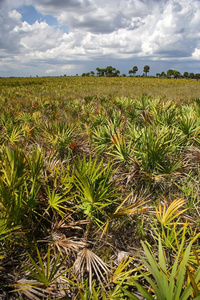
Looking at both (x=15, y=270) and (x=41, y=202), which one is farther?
(x=41, y=202)

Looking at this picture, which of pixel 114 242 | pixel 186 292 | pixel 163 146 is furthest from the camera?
pixel 163 146

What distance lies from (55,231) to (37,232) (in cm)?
27

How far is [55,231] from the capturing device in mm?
2385

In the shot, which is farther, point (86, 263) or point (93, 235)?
point (93, 235)

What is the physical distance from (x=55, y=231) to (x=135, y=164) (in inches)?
64.2

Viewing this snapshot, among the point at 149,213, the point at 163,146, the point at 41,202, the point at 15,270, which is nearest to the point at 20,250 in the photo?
the point at 15,270

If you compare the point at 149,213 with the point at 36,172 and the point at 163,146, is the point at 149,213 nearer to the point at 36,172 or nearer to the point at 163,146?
the point at 163,146

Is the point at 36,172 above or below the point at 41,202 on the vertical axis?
above

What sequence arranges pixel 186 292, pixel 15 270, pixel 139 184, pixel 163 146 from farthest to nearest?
pixel 139 184, pixel 163 146, pixel 15 270, pixel 186 292

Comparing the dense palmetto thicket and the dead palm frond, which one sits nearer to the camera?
the dense palmetto thicket

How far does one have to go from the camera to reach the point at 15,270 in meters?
1.97

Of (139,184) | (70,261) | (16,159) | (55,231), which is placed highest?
(16,159)

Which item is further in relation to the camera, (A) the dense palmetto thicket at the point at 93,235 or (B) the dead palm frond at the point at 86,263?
(B) the dead palm frond at the point at 86,263

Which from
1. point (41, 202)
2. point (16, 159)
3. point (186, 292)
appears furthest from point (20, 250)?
point (186, 292)
